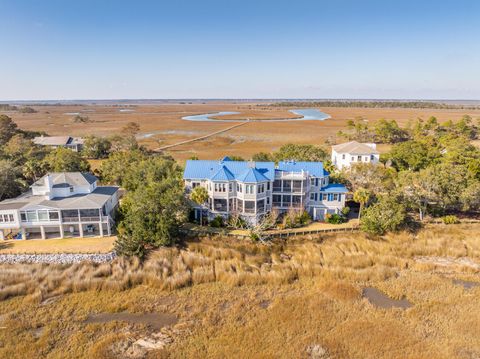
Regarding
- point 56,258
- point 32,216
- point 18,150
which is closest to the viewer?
point 56,258

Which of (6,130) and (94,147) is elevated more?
(6,130)

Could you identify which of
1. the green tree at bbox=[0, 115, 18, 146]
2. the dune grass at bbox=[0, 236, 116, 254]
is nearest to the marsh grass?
the dune grass at bbox=[0, 236, 116, 254]

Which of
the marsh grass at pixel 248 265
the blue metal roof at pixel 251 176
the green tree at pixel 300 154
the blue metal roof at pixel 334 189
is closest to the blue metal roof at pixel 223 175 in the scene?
the blue metal roof at pixel 251 176

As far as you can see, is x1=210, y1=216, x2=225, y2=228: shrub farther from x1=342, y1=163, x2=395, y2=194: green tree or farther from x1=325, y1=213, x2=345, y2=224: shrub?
x1=342, y1=163, x2=395, y2=194: green tree

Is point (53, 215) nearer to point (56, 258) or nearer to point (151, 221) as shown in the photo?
point (56, 258)

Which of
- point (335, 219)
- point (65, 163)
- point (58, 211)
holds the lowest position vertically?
point (335, 219)

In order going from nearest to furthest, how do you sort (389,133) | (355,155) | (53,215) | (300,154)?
(53,215) → (300,154) → (355,155) → (389,133)

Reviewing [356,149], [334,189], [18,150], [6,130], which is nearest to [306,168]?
[334,189]

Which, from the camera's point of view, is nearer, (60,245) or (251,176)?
(60,245)
